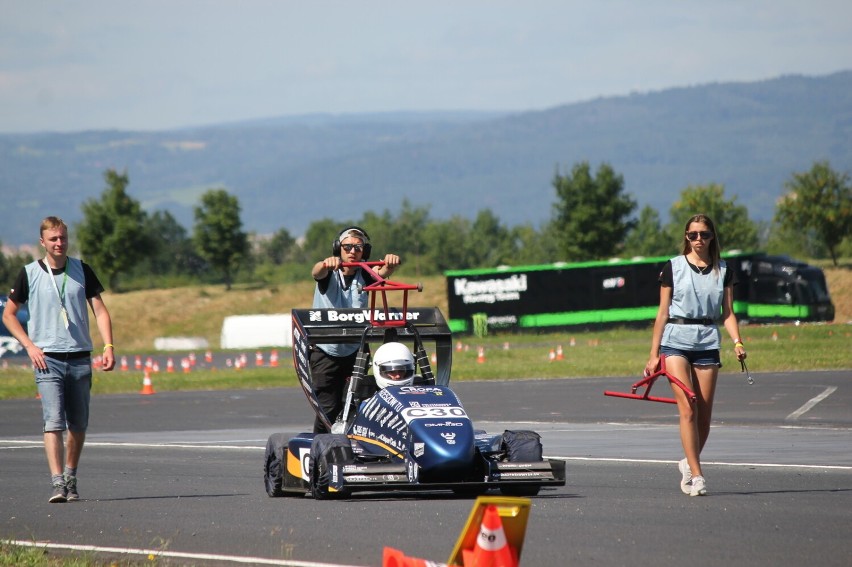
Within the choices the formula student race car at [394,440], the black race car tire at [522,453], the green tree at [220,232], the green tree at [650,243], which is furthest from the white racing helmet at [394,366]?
the green tree at [650,243]

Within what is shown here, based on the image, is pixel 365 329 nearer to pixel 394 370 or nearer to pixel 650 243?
pixel 394 370

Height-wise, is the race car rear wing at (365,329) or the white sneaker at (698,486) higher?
the race car rear wing at (365,329)

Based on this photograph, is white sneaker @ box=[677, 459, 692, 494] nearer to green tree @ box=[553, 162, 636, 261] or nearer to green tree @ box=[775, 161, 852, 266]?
green tree @ box=[775, 161, 852, 266]

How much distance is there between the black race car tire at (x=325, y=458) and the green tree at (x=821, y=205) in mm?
75772

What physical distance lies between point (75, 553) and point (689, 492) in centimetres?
457

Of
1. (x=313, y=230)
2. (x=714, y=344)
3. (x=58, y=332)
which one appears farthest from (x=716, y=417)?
(x=313, y=230)

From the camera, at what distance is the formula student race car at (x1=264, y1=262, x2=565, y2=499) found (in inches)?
402

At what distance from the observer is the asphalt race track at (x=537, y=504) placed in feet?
26.9

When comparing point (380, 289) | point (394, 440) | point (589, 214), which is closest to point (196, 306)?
point (589, 214)

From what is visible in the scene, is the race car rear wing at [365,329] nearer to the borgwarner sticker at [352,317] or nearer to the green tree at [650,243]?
the borgwarner sticker at [352,317]

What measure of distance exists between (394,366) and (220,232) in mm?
83550

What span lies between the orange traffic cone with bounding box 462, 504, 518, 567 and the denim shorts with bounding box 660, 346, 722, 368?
446 cm

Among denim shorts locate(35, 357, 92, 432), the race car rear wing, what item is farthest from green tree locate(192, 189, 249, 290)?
denim shorts locate(35, 357, 92, 432)

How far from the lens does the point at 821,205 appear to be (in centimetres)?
8438
